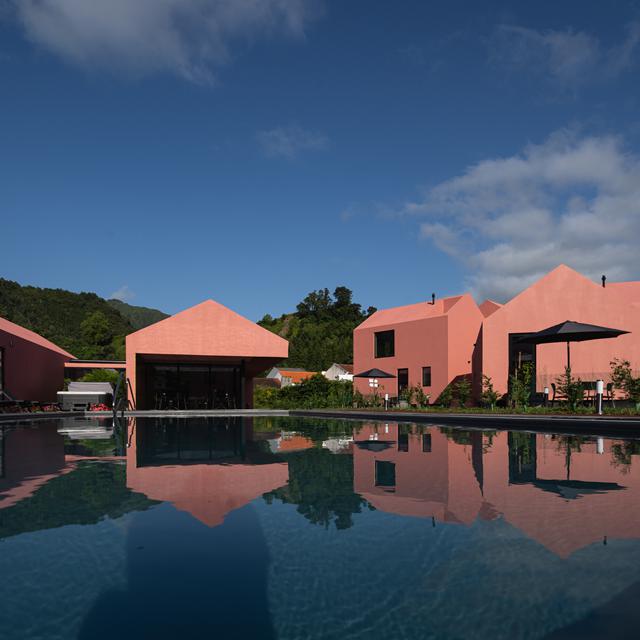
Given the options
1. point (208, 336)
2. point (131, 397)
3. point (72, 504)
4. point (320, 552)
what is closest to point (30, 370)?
point (131, 397)

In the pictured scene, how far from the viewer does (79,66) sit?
59.4 ft

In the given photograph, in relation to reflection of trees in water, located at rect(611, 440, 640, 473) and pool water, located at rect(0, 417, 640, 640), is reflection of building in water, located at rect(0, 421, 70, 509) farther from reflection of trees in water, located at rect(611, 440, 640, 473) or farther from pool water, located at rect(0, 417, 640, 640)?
reflection of trees in water, located at rect(611, 440, 640, 473)

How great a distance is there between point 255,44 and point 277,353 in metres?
14.2

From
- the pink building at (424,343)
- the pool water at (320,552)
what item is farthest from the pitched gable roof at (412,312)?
the pool water at (320,552)

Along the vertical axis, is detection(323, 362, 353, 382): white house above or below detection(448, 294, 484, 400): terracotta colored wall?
below

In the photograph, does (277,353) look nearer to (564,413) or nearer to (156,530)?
(564,413)

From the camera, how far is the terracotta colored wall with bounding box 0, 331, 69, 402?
25.4 meters

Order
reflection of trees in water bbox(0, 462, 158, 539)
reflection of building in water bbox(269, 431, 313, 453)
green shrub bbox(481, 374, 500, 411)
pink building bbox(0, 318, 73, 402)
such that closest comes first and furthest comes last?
reflection of trees in water bbox(0, 462, 158, 539), reflection of building in water bbox(269, 431, 313, 453), green shrub bbox(481, 374, 500, 411), pink building bbox(0, 318, 73, 402)

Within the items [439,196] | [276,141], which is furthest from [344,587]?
[439,196]

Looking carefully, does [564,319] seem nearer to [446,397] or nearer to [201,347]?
[446,397]

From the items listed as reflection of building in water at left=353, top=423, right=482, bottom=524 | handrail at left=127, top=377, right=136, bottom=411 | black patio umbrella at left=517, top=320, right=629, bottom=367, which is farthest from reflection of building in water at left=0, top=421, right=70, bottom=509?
black patio umbrella at left=517, top=320, right=629, bottom=367

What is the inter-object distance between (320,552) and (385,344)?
102 ft

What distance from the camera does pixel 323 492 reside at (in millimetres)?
5789

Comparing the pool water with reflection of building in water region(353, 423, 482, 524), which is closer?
the pool water
